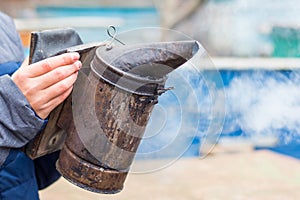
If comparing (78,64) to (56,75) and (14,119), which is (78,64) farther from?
(14,119)

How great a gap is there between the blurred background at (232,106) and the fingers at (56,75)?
141 millimetres

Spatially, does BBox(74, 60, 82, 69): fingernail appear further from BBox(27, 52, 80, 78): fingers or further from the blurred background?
the blurred background

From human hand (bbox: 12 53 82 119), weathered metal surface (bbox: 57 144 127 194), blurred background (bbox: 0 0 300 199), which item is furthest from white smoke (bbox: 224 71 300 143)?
human hand (bbox: 12 53 82 119)

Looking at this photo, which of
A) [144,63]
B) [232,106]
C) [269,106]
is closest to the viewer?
[144,63]

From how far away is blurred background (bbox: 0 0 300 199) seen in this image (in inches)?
47.9

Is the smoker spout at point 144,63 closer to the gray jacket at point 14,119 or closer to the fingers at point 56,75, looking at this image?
the fingers at point 56,75

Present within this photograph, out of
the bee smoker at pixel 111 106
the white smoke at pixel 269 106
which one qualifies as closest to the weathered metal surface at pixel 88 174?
the bee smoker at pixel 111 106

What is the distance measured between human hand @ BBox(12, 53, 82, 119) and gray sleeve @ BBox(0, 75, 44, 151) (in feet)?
0.04

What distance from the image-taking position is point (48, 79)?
3.47 ft

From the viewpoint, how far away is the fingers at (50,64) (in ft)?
3.49

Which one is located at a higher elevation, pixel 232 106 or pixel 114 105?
pixel 114 105

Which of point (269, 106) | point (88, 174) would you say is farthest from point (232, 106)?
point (88, 174)

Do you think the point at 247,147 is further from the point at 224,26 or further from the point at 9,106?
the point at 9,106

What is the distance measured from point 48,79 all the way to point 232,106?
1.85m
